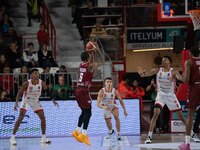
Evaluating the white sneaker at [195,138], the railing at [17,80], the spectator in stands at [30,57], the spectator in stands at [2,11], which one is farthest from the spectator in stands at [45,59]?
the white sneaker at [195,138]

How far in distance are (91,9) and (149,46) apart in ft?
11.3

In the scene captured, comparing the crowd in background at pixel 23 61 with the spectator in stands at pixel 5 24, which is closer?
the crowd in background at pixel 23 61

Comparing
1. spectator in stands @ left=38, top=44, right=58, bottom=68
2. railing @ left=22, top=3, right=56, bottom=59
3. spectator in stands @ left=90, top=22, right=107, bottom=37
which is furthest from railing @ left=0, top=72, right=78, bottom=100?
railing @ left=22, top=3, right=56, bottom=59

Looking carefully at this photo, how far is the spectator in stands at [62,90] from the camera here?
66.2 ft

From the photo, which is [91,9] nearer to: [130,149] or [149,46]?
[149,46]

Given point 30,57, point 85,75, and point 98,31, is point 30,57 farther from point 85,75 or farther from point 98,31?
point 85,75

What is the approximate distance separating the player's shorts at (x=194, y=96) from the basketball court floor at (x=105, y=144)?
1330 mm

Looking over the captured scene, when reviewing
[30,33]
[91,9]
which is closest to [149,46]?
[91,9]

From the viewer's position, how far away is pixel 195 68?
1331 centimetres

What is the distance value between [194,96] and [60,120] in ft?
23.0

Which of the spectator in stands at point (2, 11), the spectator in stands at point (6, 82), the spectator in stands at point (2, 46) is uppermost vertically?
the spectator in stands at point (2, 11)

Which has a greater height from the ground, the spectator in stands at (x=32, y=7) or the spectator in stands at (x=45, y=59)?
the spectator in stands at (x=32, y=7)

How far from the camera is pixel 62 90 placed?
66.7 ft

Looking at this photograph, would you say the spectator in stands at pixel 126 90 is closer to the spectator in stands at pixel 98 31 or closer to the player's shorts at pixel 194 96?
the spectator in stands at pixel 98 31
